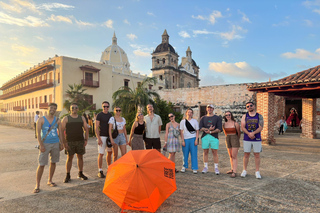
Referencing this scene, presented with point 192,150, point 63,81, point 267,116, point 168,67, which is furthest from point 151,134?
point 168,67

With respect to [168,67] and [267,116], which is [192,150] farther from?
[168,67]

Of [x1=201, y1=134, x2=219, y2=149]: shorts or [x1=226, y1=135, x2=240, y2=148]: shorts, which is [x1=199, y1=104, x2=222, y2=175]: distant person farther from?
[x1=226, y1=135, x2=240, y2=148]: shorts

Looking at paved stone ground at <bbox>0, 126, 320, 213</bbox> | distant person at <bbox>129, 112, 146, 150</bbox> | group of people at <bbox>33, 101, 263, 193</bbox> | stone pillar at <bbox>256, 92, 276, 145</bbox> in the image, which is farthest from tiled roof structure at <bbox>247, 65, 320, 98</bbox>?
distant person at <bbox>129, 112, 146, 150</bbox>

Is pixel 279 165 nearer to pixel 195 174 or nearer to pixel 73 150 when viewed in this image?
pixel 195 174

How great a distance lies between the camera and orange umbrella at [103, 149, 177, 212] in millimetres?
2990

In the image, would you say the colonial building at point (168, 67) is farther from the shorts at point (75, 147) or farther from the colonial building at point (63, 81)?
the shorts at point (75, 147)

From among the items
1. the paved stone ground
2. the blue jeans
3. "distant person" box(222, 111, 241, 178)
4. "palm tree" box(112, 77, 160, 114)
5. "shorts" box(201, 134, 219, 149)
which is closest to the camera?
the paved stone ground

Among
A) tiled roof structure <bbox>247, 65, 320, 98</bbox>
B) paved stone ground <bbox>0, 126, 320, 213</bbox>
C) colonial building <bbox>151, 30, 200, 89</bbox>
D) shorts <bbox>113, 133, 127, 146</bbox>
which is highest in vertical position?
colonial building <bbox>151, 30, 200, 89</bbox>

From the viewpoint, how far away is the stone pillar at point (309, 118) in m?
12.4

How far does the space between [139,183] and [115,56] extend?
163ft

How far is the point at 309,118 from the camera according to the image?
1255 centimetres

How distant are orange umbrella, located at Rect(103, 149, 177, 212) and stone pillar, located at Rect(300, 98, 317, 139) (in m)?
12.8

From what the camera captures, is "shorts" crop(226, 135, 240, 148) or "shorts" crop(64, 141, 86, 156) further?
"shorts" crop(226, 135, 240, 148)

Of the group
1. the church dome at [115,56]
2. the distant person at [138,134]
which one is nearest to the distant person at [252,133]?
the distant person at [138,134]
